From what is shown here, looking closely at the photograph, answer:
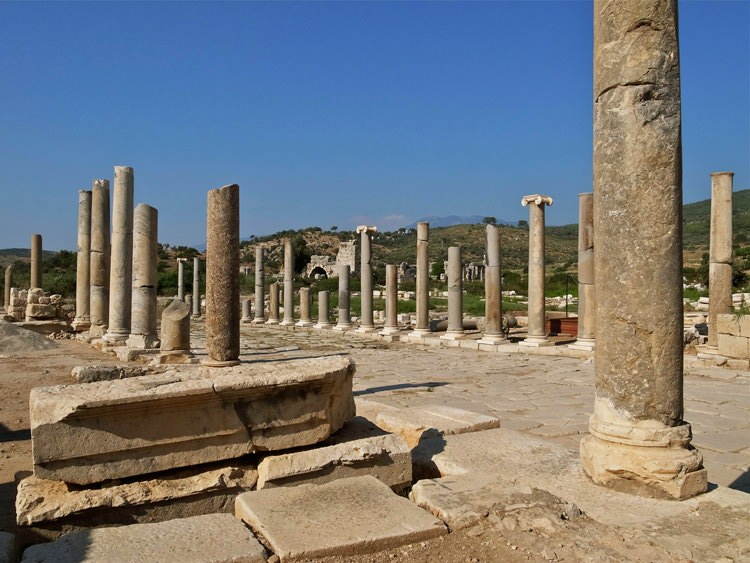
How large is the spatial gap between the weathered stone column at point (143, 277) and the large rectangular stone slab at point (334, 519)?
35.6 feet

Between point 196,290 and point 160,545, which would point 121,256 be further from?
point 196,290

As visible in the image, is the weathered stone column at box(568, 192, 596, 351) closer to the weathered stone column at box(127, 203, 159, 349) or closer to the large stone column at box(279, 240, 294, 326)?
the weathered stone column at box(127, 203, 159, 349)

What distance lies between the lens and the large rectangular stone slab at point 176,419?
13.3ft

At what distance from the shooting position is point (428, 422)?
19.8ft

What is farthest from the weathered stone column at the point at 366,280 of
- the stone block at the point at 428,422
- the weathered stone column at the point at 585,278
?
the stone block at the point at 428,422

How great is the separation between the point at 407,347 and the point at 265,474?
13.6 metres

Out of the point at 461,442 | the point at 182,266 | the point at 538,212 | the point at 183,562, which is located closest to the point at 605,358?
the point at 461,442

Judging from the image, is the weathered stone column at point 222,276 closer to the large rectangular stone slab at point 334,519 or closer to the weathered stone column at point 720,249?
the large rectangular stone slab at point 334,519

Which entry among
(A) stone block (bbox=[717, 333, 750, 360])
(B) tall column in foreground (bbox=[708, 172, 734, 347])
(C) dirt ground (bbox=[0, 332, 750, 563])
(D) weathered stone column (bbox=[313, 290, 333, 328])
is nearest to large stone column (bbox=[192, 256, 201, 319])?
(D) weathered stone column (bbox=[313, 290, 333, 328])

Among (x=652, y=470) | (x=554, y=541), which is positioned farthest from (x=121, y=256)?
(x=554, y=541)

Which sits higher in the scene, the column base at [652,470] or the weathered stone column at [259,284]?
the weathered stone column at [259,284]

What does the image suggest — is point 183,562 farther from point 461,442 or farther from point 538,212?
point 538,212

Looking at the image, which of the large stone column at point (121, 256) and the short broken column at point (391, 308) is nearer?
the large stone column at point (121, 256)

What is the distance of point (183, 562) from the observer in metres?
3.24
